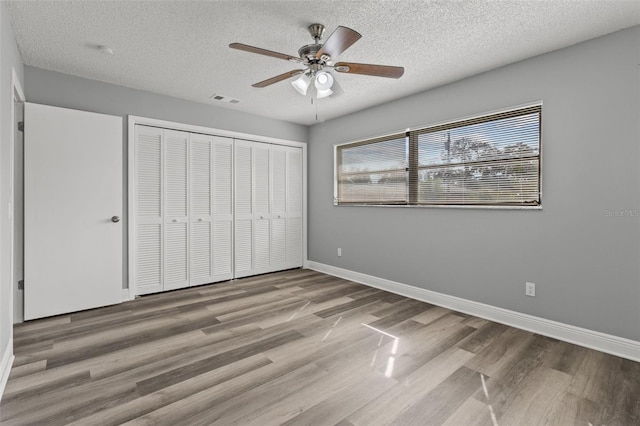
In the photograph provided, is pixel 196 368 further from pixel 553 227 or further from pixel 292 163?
pixel 292 163

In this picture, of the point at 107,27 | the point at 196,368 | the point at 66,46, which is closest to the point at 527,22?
the point at 107,27

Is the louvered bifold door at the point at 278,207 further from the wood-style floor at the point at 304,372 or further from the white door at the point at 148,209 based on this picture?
the wood-style floor at the point at 304,372

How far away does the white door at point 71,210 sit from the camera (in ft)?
10.0

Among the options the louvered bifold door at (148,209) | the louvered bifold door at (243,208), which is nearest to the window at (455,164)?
the louvered bifold door at (243,208)

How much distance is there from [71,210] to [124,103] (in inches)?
54.4

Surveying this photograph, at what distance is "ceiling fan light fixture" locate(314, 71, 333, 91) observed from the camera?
8.44 feet

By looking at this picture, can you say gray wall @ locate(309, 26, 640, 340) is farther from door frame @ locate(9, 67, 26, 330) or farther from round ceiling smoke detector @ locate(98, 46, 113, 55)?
door frame @ locate(9, 67, 26, 330)

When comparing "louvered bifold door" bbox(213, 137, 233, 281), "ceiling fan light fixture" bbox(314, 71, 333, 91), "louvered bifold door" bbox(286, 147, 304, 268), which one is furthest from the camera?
"louvered bifold door" bbox(286, 147, 304, 268)

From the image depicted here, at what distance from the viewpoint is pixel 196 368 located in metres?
2.21

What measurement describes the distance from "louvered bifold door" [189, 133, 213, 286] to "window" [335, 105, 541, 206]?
209 cm

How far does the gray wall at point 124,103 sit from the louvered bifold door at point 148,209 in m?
0.15

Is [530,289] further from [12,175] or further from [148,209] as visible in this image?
[12,175]

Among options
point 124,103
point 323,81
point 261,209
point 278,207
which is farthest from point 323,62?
point 278,207

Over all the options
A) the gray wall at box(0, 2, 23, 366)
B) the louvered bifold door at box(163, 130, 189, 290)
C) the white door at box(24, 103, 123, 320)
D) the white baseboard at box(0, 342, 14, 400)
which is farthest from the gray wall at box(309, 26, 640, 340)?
the white baseboard at box(0, 342, 14, 400)
